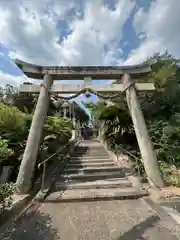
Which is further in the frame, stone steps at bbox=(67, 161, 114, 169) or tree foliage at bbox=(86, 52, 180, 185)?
tree foliage at bbox=(86, 52, 180, 185)

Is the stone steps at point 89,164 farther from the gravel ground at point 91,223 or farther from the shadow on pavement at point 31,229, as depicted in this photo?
the shadow on pavement at point 31,229

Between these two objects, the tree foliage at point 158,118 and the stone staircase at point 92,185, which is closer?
the stone staircase at point 92,185

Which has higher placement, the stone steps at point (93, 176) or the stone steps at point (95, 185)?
the stone steps at point (93, 176)

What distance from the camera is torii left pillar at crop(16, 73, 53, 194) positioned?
3.61 m

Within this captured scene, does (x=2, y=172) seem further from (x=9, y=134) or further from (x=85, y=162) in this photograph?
(x=85, y=162)

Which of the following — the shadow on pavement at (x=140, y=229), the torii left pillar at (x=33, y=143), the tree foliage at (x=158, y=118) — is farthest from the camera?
the tree foliage at (x=158, y=118)

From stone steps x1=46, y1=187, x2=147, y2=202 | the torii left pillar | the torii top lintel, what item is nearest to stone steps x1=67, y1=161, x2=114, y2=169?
stone steps x1=46, y1=187, x2=147, y2=202

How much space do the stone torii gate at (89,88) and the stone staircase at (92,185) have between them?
0.75 meters

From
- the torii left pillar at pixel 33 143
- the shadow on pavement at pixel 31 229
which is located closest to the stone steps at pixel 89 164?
the torii left pillar at pixel 33 143

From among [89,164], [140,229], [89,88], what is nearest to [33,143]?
[89,88]

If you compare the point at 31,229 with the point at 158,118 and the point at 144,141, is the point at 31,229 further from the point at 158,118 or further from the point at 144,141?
the point at 158,118

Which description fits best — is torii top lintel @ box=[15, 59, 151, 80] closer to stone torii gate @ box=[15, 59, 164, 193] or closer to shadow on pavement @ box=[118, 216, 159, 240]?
stone torii gate @ box=[15, 59, 164, 193]

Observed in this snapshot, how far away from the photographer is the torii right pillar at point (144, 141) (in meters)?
3.78

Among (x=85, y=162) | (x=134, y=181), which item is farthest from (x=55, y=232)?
(x=85, y=162)
